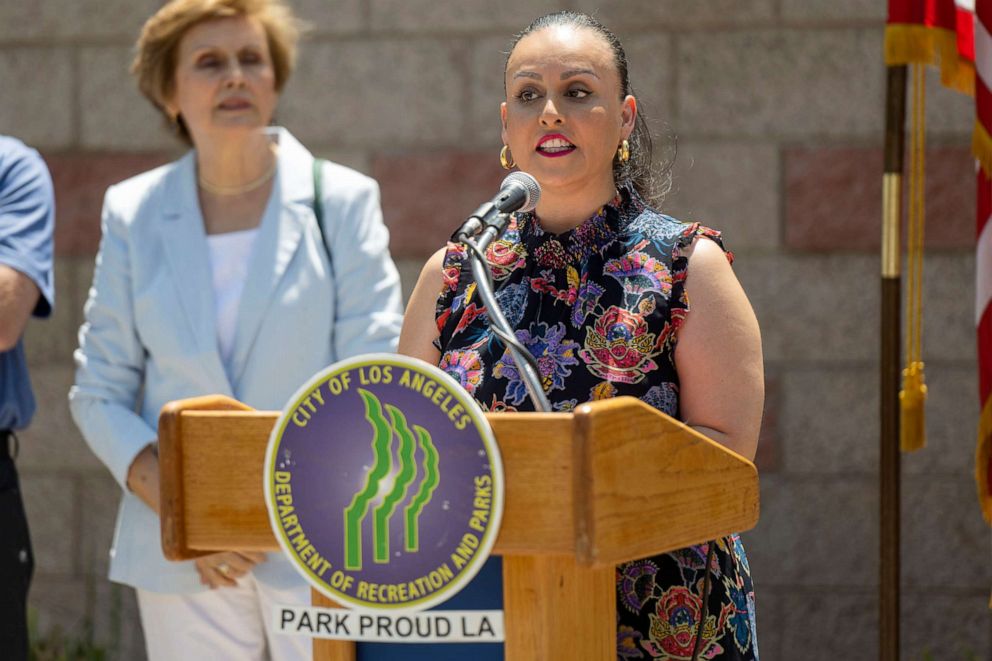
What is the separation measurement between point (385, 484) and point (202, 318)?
1.88 metres

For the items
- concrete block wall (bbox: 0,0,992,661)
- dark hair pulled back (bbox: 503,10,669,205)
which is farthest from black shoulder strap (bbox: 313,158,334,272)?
dark hair pulled back (bbox: 503,10,669,205)

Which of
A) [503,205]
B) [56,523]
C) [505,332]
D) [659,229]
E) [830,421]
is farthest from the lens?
[56,523]

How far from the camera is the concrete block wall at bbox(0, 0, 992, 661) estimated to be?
15.1 feet

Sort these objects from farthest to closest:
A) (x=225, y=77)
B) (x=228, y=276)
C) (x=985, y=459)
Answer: (x=225, y=77) < (x=228, y=276) < (x=985, y=459)

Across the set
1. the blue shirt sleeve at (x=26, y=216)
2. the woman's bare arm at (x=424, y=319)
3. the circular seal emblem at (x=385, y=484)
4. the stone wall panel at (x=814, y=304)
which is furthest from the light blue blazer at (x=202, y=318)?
the circular seal emblem at (x=385, y=484)

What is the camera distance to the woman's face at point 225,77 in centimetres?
374

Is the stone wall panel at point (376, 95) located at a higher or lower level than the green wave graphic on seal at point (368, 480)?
higher

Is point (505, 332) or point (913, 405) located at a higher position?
point (505, 332)

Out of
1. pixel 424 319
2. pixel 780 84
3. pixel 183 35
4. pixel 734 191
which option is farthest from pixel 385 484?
pixel 780 84

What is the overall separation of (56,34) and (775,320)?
2700 millimetres

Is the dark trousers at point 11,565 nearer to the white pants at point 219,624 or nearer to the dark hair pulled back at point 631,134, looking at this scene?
the white pants at point 219,624

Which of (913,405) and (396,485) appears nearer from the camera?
(396,485)

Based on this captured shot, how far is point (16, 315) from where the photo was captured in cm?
344

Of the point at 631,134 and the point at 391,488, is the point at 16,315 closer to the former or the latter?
the point at 631,134
